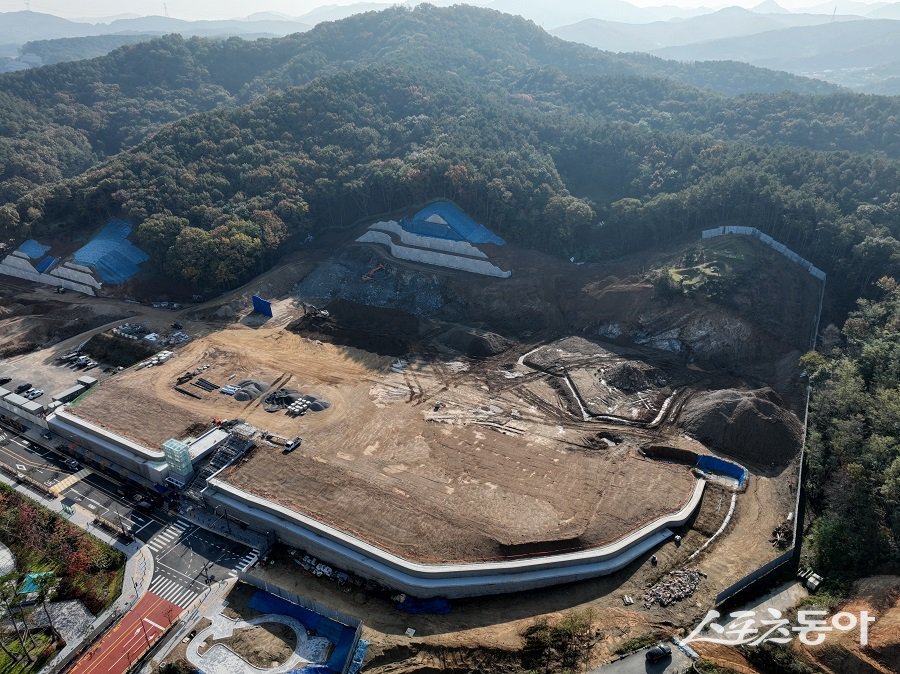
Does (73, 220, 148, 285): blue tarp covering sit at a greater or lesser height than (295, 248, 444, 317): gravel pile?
greater

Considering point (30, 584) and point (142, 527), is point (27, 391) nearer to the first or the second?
point (142, 527)

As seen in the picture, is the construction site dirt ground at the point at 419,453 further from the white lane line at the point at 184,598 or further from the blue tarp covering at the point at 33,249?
the blue tarp covering at the point at 33,249

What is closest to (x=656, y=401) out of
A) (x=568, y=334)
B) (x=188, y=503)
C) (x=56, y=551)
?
(x=568, y=334)

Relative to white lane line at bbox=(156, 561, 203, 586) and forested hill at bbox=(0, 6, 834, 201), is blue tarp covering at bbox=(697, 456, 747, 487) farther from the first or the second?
forested hill at bbox=(0, 6, 834, 201)

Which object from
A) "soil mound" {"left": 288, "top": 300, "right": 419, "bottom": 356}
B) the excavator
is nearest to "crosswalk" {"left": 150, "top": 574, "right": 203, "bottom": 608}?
"soil mound" {"left": 288, "top": 300, "right": 419, "bottom": 356}

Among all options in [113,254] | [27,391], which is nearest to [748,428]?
[27,391]

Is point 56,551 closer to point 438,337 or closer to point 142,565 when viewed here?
point 142,565
